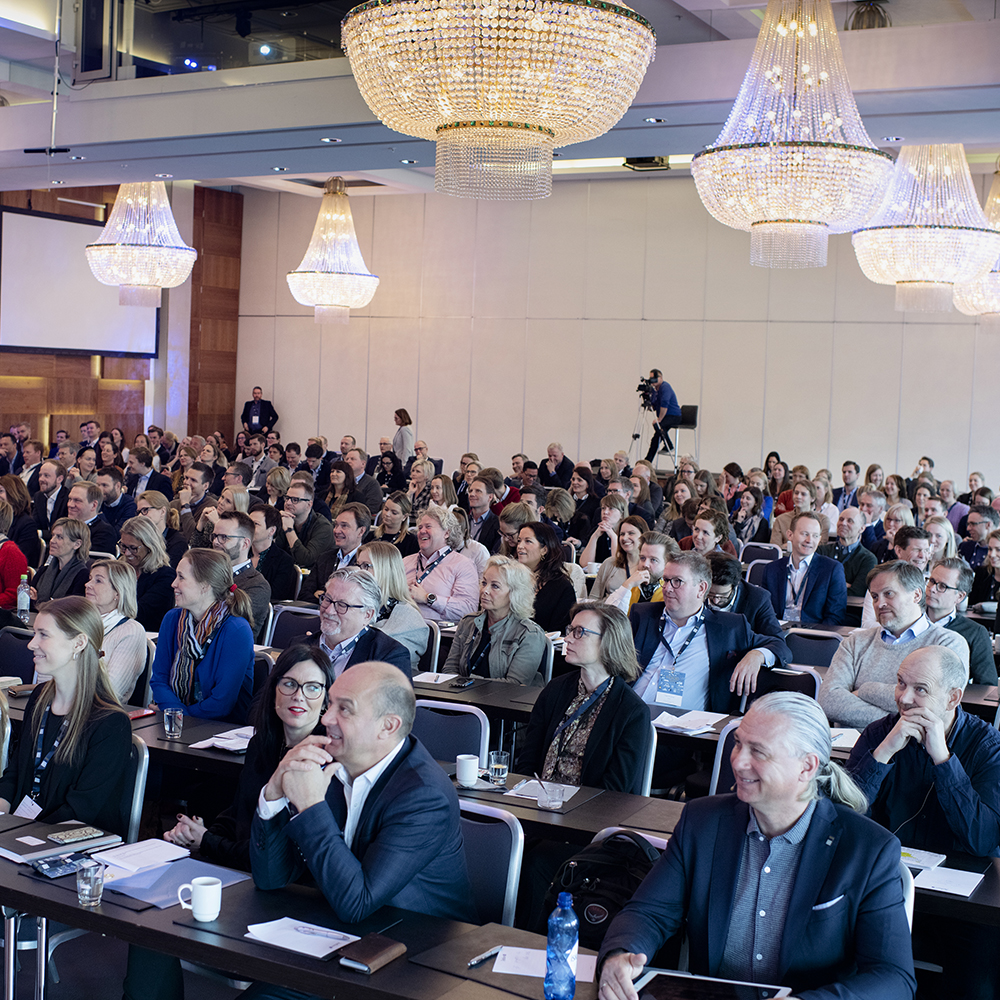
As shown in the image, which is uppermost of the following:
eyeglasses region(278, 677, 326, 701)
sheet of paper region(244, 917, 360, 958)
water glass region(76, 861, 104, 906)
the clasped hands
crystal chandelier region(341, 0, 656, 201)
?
crystal chandelier region(341, 0, 656, 201)

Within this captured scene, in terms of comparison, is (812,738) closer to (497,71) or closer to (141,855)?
(141,855)

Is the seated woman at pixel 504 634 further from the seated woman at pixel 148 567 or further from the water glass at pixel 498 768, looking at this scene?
the seated woman at pixel 148 567

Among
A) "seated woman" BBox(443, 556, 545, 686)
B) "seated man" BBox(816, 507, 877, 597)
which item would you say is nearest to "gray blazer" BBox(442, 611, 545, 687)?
"seated woman" BBox(443, 556, 545, 686)

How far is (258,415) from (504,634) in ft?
52.1

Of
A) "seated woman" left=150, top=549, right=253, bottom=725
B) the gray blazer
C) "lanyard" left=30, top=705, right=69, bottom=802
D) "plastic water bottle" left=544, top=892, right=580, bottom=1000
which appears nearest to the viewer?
"plastic water bottle" left=544, top=892, right=580, bottom=1000

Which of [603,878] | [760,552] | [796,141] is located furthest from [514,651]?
[760,552]

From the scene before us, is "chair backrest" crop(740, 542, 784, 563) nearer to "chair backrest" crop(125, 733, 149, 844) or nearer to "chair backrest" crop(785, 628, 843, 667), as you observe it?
"chair backrest" crop(785, 628, 843, 667)

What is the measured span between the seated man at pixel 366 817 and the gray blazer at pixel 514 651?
2.59 m

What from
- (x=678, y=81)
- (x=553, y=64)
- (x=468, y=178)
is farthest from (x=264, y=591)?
(x=678, y=81)

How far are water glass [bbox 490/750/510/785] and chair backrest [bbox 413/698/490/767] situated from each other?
0.25m

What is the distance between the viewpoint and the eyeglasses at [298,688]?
3.51m

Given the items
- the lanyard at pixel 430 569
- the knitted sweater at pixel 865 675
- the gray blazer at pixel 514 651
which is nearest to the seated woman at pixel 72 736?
the gray blazer at pixel 514 651

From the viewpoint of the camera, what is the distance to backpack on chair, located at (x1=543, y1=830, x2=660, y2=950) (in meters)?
2.89

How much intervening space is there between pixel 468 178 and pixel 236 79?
18.8 ft
